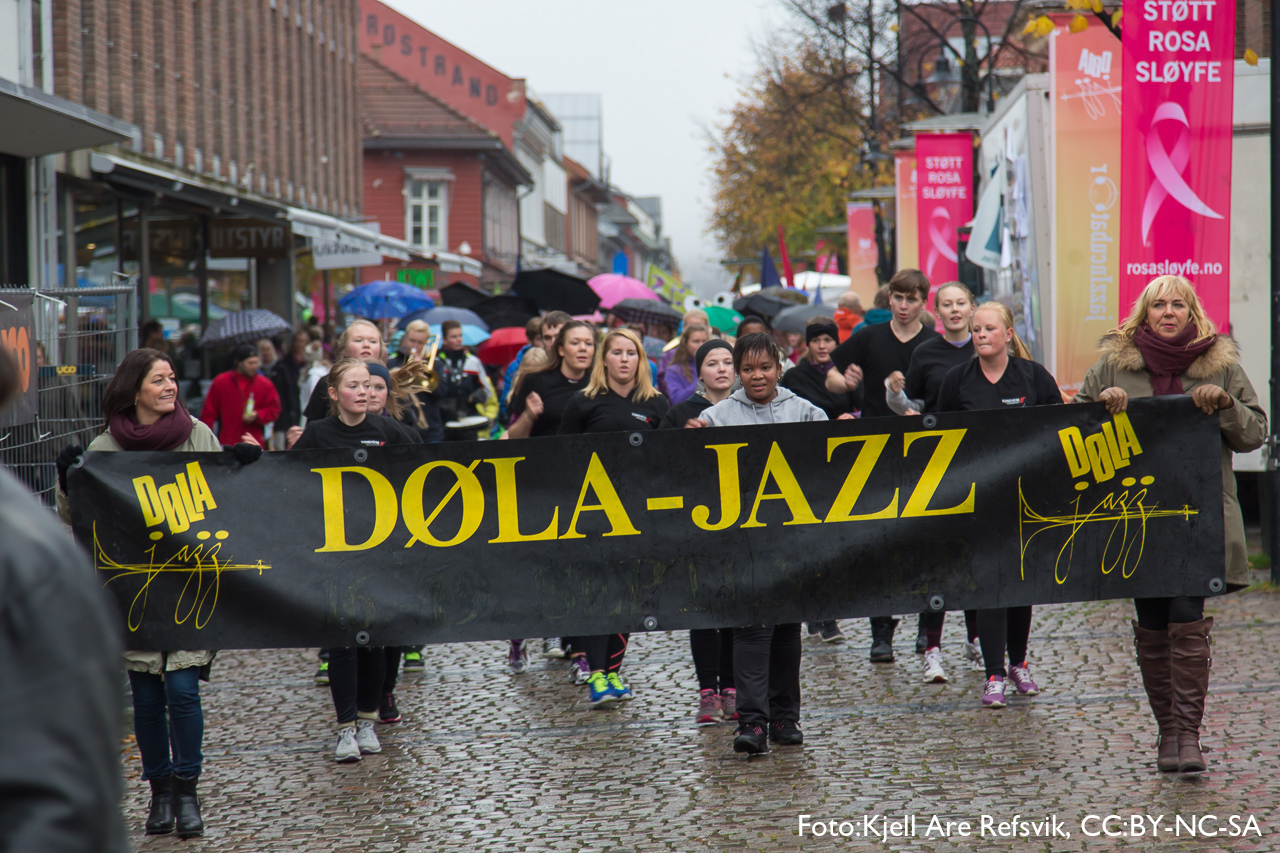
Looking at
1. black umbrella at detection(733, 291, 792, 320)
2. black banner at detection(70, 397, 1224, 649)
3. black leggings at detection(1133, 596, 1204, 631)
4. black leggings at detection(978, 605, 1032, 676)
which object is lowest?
black leggings at detection(978, 605, 1032, 676)

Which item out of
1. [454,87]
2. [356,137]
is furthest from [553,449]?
[454,87]

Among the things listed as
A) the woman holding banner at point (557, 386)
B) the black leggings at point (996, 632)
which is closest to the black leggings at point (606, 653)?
the woman holding banner at point (557, 386)

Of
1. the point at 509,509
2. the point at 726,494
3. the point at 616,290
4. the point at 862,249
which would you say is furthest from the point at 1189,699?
the point at 862,249

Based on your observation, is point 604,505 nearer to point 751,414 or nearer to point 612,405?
point 751,414

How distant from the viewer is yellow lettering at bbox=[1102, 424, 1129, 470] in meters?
5.88

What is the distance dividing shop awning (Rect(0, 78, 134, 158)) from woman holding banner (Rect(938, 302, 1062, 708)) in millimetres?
8439

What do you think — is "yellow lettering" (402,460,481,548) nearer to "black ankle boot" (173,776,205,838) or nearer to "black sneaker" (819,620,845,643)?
"black ankle boot" (173,776,205,838)

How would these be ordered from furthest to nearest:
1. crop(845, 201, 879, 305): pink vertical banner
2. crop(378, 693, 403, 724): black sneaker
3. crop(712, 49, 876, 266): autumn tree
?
crop(712, 49, 876, 266): autumn tree, crop(845, 201, 879, 305): pink vertical banner, crop(378, 693, 403, 724): black sneaker

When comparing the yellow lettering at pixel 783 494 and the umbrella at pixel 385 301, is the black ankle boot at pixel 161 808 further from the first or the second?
the umbrella at pixel 385 301

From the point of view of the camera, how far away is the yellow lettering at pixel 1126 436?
5863 mm

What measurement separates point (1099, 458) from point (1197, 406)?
0.42m

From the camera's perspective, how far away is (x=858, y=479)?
5.91m

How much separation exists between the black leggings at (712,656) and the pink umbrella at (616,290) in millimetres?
13441

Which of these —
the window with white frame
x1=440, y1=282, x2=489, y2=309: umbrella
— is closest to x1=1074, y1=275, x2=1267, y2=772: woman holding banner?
x1=440, y1=282, x2=489, y2=309: umbrella
